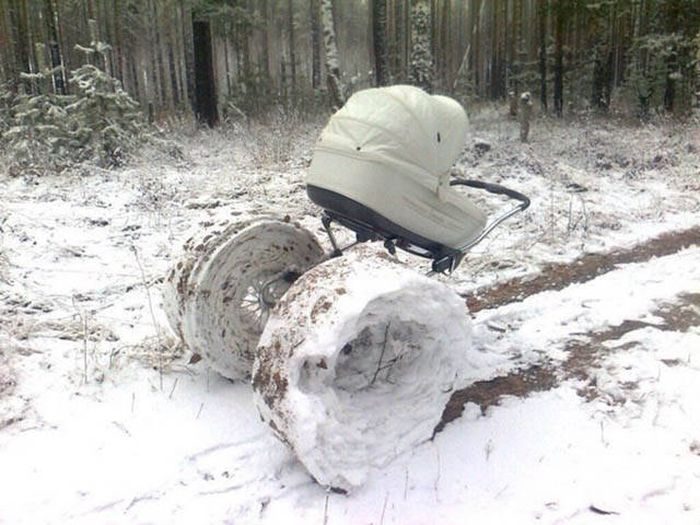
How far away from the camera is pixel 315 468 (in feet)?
8.71

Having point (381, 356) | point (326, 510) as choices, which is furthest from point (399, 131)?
point (326, 510)

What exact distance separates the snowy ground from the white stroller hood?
0.62 m

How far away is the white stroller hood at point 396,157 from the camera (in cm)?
346

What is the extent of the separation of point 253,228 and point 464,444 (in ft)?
5.21

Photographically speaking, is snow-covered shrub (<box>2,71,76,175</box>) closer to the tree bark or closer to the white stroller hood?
the white stroller hood

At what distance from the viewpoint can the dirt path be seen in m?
3.68

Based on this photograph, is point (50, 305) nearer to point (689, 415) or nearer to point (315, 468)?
point (315, 468)

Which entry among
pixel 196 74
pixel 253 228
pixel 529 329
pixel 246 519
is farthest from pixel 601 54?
pixel 246 519

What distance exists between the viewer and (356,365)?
340cm

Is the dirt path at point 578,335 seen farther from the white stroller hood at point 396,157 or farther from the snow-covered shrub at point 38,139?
the snow-covered shrub at point 38,139

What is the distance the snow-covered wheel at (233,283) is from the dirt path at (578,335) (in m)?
1.18

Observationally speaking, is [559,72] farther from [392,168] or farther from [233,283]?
[233,283]

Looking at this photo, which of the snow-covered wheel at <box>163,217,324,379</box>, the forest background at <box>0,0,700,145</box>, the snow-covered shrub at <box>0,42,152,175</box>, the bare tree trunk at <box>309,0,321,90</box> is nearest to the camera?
the snow-covered wheel at <box>163,217,324,379</box>

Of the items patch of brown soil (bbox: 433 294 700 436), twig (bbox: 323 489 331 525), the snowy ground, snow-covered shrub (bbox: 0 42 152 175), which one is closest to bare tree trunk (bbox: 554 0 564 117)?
snow-covered shrub (bbox: 0 42 152 175)
